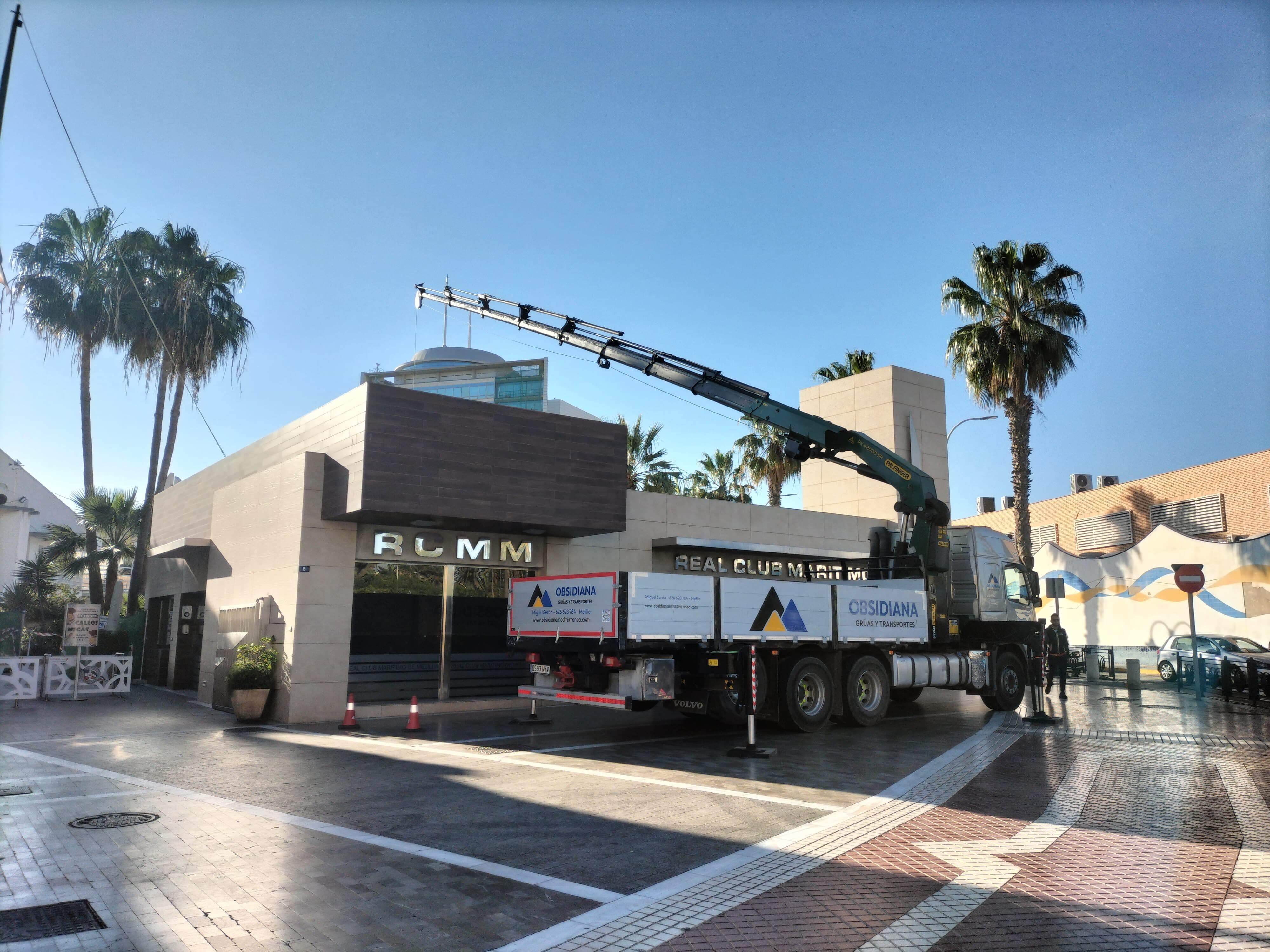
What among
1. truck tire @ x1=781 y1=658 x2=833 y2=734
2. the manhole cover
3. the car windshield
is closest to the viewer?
the manhole cover

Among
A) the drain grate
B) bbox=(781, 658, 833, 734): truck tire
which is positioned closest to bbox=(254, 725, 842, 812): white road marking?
bbox=(781, 658, 833, 734): truck tire

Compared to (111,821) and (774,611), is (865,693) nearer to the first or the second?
(774,611)

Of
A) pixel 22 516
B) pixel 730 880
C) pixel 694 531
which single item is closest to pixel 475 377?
pixel 22 516

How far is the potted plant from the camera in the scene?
15.3 m

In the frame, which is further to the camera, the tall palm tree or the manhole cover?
the tall palm tree

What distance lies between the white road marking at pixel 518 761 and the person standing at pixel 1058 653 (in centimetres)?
1356

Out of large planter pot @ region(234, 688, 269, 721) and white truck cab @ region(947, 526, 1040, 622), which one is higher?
white truck cab @ region(947, 526, 1040, 622)

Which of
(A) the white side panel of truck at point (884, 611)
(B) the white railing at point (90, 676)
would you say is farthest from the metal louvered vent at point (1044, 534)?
(B) the white railing at point (90, 676)

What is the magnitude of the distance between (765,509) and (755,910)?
61.2 feet

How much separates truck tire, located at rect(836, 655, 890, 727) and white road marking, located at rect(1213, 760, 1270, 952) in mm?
5410

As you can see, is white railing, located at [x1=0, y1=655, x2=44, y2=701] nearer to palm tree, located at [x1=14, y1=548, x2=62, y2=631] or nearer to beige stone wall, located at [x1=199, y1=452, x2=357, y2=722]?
beige stone wall, located at [x1=199, y1=452, x2=357, y2=722]

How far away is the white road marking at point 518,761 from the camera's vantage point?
8578 mm

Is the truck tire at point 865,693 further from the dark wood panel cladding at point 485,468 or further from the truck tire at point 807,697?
the dark wood panel cladding at point 485,468

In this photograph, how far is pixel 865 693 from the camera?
1453cm
